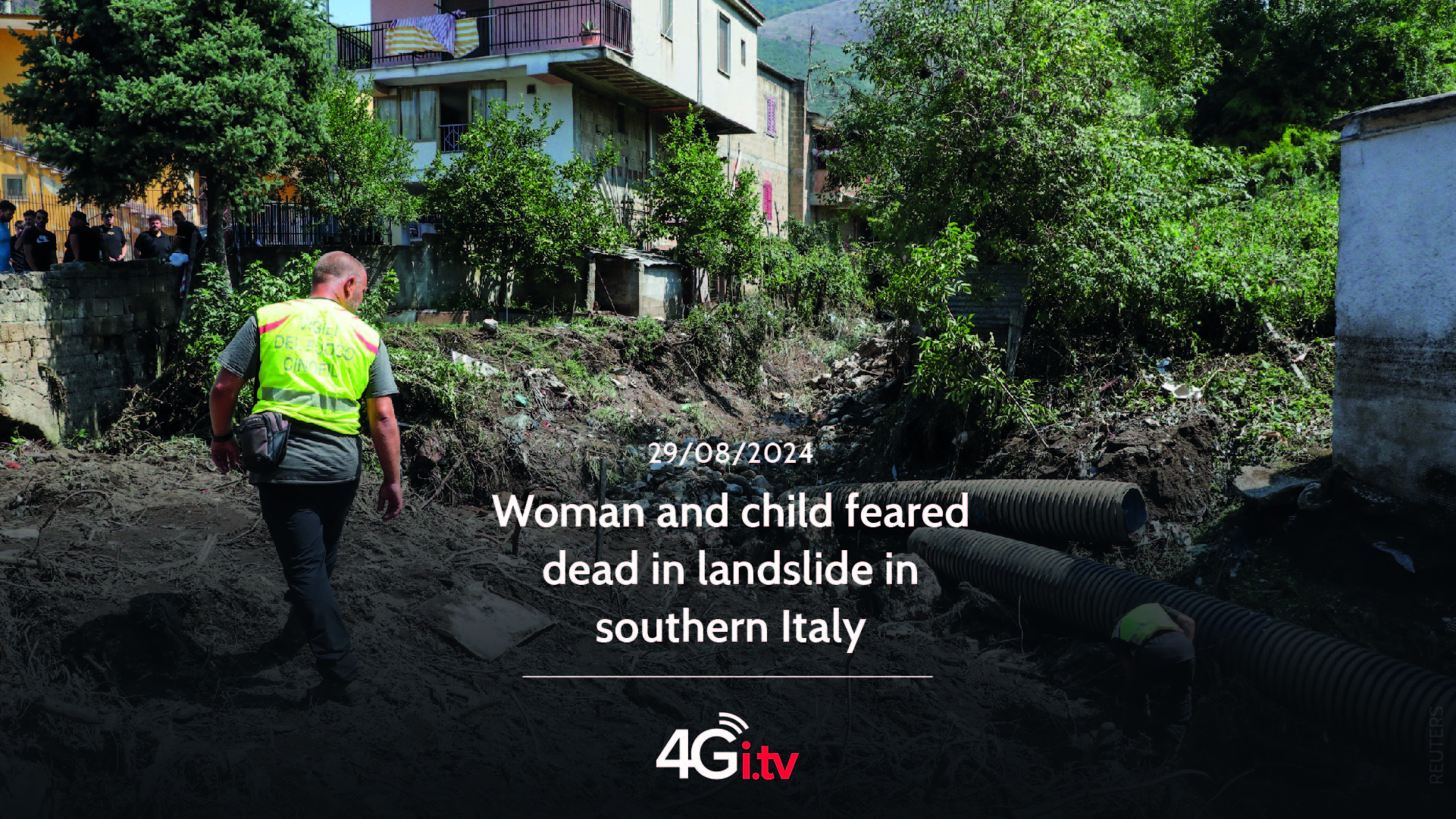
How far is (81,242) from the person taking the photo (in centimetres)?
1084

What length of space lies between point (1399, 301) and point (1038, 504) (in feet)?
8.21

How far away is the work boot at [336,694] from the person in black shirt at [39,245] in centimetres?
980

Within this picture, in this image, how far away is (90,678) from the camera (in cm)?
407

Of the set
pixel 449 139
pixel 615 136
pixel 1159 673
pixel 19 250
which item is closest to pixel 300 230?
pixel 19 250

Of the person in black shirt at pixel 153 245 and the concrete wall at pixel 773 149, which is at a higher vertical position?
the concrete wall at pixel 773 149

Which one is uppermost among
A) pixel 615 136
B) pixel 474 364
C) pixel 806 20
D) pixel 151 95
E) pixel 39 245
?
pixel 806 20

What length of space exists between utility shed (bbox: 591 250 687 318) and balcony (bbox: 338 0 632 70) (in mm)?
3789

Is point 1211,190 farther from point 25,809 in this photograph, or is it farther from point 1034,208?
point 25,809

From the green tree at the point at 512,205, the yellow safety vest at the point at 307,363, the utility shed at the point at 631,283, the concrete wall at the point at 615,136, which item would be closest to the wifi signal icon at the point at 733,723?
Result: the yellow safety vest at the point at 307,363

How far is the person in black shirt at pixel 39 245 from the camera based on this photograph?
36.4ft

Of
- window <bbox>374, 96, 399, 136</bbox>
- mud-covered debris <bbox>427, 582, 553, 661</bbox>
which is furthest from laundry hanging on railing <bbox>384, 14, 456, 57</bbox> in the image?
mud-covered debris <bbox>427, 582, 553, 661</bbox>

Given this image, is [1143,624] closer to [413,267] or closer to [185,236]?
[185,236]

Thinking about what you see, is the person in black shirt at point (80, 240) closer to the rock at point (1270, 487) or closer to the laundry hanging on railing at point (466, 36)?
the laundry hanging on railing at point (466, 36)

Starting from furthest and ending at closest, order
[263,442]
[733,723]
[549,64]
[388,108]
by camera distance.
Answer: [388,108] < [549,64] < [733,723] < [263,442]
